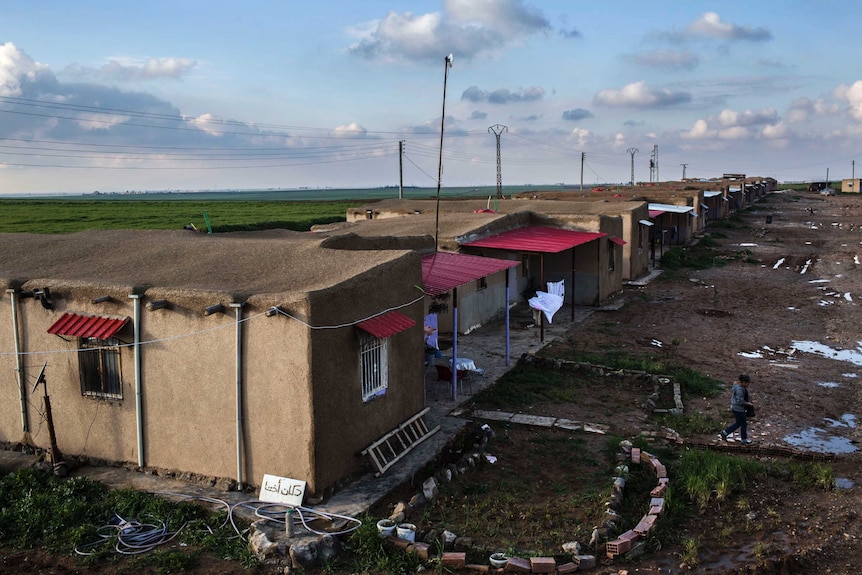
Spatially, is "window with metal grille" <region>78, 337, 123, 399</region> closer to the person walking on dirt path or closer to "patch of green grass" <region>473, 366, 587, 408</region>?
"patch of green grass" <region>473, 366, 587, 408</region>

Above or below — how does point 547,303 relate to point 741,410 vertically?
above

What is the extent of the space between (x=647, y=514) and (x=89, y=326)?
8092 millimetres

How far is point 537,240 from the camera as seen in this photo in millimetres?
21578

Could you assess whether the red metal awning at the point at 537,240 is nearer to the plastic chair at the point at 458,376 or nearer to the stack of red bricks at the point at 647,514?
the plastic chair at the point at 458,376

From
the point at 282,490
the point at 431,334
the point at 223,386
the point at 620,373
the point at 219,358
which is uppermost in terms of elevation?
the point at 219,358

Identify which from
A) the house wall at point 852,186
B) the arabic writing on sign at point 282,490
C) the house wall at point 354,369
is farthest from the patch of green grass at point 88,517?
the house wall at point 852,186

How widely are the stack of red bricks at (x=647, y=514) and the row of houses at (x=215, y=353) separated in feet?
12.3

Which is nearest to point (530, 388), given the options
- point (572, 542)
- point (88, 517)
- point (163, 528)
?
point (572, 542)

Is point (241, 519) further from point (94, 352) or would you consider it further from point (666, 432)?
point (666, 432)

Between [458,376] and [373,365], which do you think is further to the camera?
[458,376]

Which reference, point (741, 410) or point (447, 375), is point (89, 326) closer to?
point (447, 375)

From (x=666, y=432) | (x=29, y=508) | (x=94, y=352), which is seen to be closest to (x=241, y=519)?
(x=29, y=508)

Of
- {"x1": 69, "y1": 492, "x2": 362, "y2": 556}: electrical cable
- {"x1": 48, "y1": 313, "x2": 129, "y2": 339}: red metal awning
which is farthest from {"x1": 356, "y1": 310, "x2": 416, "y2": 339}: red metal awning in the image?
{"x1": 48, "y1": 313, "x2": 129, "y2": 339}: red metal awning

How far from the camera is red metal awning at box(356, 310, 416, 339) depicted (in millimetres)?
9711
